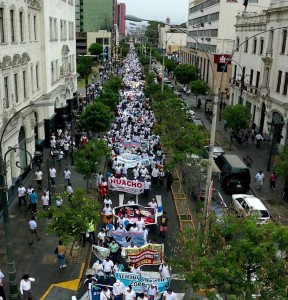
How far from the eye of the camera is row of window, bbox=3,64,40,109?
24453mm

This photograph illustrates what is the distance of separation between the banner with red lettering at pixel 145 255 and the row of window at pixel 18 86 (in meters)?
12.1

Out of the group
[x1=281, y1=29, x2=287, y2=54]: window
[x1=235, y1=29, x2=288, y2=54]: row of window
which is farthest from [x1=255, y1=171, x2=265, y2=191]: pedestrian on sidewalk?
[x1=281, y1=29, x2=287, y2=54]: window

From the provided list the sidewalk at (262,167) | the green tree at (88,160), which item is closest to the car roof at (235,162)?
the sidewalk at (262,167)

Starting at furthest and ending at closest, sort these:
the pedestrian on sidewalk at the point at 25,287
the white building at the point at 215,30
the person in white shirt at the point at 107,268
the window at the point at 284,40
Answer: the white building at the point at 215,30
the window at the point at 284,40
the person in white shirt at the point at 107,268
the pedestrian on sidewalk at the point at 25,287

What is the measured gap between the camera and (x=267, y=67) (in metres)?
42.1

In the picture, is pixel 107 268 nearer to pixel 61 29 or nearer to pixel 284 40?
pixel 284 40

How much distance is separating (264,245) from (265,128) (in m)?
34.6

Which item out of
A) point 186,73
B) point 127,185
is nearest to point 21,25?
point 127,185

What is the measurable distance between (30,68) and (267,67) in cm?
2444

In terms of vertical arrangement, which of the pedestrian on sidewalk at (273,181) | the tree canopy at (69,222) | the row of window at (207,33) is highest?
the row of window at (207,33)

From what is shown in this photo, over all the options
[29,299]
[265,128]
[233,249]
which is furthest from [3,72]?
[265,128]

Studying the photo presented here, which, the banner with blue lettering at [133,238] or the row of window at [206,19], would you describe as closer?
the banner with blue lettering at [133,238]

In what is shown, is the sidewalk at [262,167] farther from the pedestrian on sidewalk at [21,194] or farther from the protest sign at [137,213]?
the pedestrian on sidewalk at [21,194]

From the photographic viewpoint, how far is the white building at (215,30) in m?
67.1
